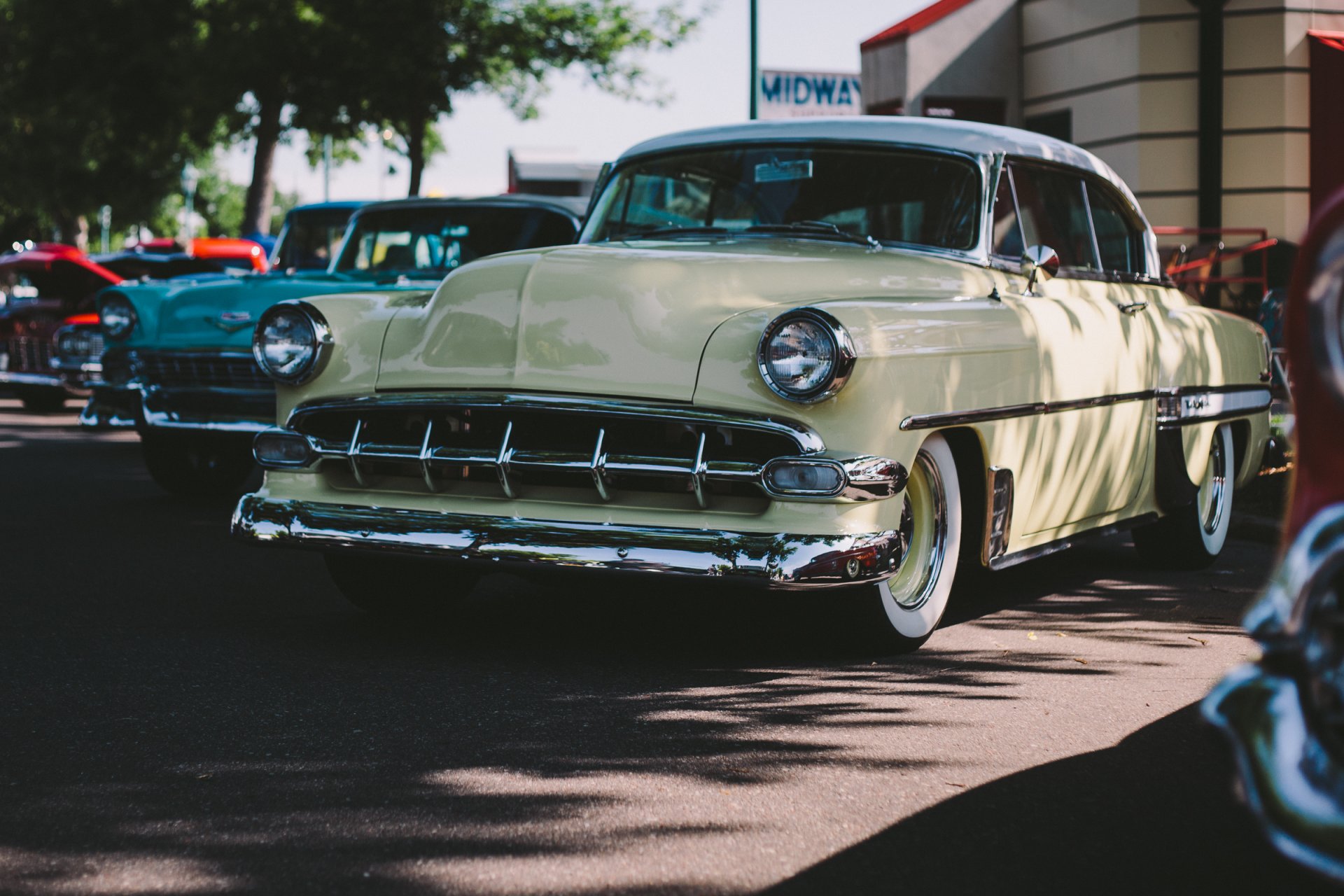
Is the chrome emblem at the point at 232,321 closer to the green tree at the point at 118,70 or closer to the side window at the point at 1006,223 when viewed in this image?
the side window at the point at 1006,223

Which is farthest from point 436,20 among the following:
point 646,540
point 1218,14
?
point 646,540

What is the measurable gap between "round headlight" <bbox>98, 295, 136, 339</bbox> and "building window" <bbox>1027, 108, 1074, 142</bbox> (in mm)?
9903

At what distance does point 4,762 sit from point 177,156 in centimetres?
4049

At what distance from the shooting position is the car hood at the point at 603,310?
4.61 meters

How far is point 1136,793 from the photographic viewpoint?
Result: 359cm

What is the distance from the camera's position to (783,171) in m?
5.85

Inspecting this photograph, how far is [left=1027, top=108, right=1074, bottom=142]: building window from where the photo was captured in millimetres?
16281

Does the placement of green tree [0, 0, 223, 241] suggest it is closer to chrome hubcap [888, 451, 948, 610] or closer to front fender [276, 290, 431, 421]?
front fender [276, 290, 431, 421]

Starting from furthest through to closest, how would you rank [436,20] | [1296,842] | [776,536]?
1. [436,20]
2. [776,536]
3. [1296,842]

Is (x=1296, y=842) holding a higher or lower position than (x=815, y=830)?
higher

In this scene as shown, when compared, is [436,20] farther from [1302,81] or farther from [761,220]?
[761,220]

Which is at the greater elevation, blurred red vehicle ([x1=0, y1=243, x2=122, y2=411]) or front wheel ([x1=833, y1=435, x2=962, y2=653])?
blurred red vehicle ([x1=0, y1=243, x2=122, y2=411])

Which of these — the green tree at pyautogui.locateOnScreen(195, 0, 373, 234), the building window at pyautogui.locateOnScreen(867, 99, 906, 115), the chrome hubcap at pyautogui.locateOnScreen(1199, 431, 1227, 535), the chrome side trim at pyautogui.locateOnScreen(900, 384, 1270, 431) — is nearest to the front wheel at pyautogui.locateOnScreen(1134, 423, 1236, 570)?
the chrome hubcap at pyautogui.locateOnScreen(1199, 431, 1227, 535)

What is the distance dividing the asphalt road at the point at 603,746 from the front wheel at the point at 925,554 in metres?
0.11
